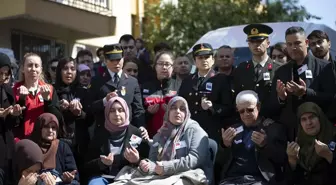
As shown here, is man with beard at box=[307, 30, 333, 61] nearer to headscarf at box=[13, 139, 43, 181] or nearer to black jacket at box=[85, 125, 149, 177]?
black jacket at box=[85, 125, 149, 177]

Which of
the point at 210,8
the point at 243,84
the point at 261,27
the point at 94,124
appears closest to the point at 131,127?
the point at 94,124

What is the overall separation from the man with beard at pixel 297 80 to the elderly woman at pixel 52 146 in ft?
7.48

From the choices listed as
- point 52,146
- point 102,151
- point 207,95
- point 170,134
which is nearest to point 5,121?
point 52,146

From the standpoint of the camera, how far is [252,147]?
6672 millimetres

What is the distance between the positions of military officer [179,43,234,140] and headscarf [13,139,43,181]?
6.48ft

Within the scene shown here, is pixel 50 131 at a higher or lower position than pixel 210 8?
lower

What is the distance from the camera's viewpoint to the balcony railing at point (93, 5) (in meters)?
15.6

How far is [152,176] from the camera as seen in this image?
6.82 meters

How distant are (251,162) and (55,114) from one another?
2352 mm

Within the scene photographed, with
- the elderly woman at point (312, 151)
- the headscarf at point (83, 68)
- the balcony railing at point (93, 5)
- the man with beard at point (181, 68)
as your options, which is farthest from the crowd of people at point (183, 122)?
the balcony railing at point (93, 5)

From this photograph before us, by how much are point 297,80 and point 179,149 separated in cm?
145

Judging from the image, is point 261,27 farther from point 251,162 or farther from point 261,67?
point 251,162

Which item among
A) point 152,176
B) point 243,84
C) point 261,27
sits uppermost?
point 261,27

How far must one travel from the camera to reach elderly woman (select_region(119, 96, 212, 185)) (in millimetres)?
6723
